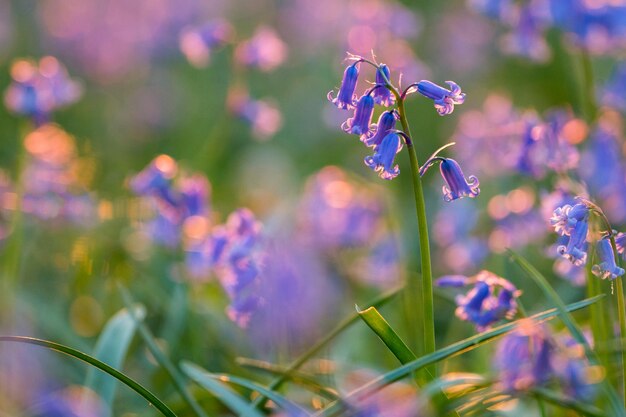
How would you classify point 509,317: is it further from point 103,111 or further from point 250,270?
point 103,111

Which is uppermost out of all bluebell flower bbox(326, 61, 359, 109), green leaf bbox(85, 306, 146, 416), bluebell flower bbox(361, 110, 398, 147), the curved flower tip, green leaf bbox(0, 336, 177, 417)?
bluebell flower bbox(326, 61, 359, 109)

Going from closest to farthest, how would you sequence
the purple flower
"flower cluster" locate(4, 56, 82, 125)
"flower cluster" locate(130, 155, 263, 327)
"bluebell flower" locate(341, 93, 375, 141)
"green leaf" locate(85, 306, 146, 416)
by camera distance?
"bluebell flower" locate(341, 93, 375, 141), "green leaf" locate(85, 306, 146, 416), "flower cluster" locate(130, 155, 263, 327), "flower cluster" locate(4, 56, 82, 125), the purple flower

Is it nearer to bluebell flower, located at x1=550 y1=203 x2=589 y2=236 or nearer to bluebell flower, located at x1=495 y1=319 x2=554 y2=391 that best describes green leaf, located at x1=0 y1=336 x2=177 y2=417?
bluebell flower, located at x1=495 y1=319 x2=554 y2=391

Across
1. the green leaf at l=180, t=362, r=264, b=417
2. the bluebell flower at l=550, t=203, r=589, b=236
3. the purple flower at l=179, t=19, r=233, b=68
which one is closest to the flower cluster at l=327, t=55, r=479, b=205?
the bluebell flower at l=550, t=203, r=589, b=236

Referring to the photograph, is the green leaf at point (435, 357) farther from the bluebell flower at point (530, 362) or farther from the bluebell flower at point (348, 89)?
the bluebell flower at point (348, 89)

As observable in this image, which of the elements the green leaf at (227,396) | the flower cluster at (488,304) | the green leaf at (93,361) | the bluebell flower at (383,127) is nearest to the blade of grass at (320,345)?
the green leaf at (227,396)

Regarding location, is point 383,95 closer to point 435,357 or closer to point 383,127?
point 383,127

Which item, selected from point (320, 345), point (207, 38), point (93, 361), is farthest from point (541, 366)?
point (207, 38)

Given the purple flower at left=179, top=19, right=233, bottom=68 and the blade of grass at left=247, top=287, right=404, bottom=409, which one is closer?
the blade of grass at left=247, top=287, right=404, bottom=409
